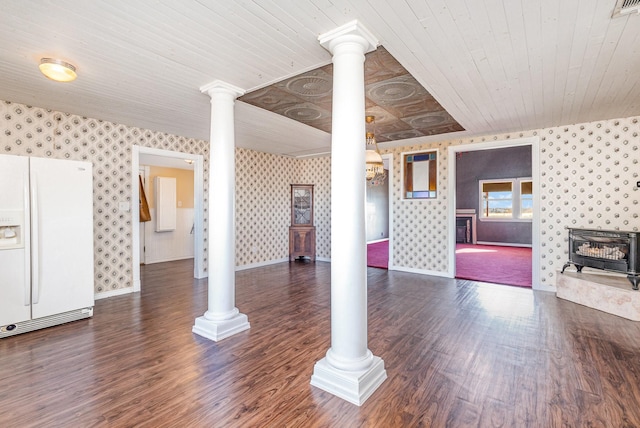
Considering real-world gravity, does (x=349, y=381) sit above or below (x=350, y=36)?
below

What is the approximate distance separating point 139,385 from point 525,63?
3.83 m

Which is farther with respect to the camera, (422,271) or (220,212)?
(422,271)

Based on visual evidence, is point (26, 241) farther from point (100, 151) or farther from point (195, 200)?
point (195, 200)

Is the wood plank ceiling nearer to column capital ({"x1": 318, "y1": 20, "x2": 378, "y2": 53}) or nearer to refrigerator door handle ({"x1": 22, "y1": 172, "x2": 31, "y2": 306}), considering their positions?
column capital ({"x1": 318, "y1": 20, "x2": 378, "y2": 53})

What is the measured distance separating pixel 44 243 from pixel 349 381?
329cm

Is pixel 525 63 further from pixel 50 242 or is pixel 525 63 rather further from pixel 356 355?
pixel 50 242

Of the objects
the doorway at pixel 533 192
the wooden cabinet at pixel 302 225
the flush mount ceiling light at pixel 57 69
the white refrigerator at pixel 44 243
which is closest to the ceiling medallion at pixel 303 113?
the flush mount ceiling light at pixel 57 69

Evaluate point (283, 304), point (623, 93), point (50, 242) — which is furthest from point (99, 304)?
point (623, 93)

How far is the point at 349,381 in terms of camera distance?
6.31ft

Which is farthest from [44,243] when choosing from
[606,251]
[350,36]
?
[606,251]

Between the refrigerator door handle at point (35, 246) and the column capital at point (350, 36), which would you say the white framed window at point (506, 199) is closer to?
the column capital at point (350, 36)

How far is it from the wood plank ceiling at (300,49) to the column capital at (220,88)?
0.07 metres

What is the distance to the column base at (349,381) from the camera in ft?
6.22

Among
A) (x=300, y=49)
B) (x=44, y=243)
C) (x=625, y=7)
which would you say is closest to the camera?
(x=625, y=7)
